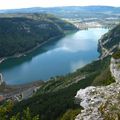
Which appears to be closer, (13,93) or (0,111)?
(0,111)

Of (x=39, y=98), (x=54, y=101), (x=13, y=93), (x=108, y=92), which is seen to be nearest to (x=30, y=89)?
(x=13, y=93)

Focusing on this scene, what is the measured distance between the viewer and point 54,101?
119125mm

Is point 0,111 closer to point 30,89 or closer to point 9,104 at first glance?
point 9,104

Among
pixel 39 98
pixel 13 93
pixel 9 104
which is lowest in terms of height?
pixel 13 93

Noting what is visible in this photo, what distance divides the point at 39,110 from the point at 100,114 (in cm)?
9366

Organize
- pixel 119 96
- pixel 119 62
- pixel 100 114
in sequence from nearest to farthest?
pixel 100 114, pixel 119 96, pixel 119 62

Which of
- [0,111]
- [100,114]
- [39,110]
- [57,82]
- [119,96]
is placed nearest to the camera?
[100,114]

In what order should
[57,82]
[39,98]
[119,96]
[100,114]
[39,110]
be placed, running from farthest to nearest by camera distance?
[57,82], [39,98], [39,110], [119,96], [100,114]

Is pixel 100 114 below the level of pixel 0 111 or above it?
above

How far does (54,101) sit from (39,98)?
1797 cm

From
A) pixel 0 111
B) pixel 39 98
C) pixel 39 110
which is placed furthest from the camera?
pixel 39 98

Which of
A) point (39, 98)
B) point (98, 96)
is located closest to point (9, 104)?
point (98, 96)

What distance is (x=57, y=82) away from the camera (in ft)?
606

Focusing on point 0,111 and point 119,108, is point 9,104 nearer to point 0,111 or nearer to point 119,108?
point 0,111
